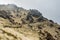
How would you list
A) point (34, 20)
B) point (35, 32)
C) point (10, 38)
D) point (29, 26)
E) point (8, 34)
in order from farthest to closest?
point (34, 20) < point (29, 26) < point (35, 32) < point (8, 34) < point (10, 38)

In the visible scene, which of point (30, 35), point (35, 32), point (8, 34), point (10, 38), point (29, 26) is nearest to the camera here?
point (10, 38)

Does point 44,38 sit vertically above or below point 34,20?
below

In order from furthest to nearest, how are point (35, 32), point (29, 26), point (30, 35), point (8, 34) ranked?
point (29, 26), point (35, 32), point (30, 35), point (8, 34)


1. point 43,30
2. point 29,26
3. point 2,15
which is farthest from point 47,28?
point 2,15

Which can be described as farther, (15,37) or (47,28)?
(47,28)

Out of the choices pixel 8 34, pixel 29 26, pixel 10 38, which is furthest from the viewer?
pixel 29 26

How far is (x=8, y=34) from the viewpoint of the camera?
189 feet

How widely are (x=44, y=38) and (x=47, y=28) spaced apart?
10124 mm

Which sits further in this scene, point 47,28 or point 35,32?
point 47,28

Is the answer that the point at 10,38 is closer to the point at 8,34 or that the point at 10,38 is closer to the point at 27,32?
the point at 8,34

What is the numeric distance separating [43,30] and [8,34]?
22693mm

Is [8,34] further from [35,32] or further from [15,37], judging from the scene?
[35,32]

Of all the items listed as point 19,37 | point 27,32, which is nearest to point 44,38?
point 27,32

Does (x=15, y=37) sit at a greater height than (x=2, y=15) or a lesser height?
lesser
